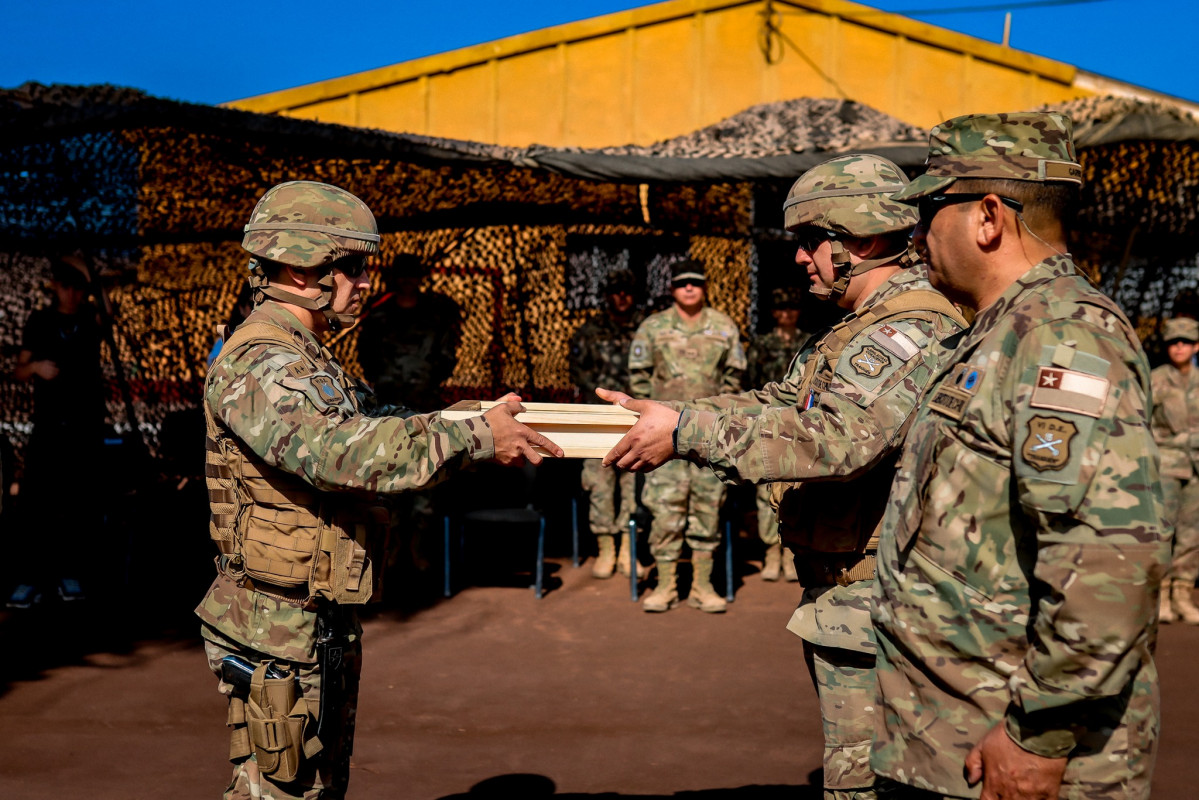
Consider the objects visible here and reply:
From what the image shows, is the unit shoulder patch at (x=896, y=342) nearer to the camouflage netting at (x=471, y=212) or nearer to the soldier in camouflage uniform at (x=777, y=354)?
the camouflage netting at (x=471, y=212)

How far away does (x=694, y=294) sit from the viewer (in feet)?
22.6

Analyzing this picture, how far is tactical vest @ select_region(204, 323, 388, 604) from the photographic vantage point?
2668 millimetres

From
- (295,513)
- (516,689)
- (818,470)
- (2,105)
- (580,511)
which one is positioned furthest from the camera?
(580,511)

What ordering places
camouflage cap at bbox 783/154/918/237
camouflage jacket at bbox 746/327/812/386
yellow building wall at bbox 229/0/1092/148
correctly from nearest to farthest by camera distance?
1. camouflage cap at bbox 783/154/918/237
2. camouflage jacket at bbox 746/327/812/386
3. yellow building wall at bbox 229/0/1092/148

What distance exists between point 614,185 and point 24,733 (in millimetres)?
Answer: 5020

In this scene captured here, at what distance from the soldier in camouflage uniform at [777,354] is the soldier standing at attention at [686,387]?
84cm

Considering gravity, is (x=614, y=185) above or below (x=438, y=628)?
above

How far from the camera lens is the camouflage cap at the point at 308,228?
8.97 ft

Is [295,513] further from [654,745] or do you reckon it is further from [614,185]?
[614,185]

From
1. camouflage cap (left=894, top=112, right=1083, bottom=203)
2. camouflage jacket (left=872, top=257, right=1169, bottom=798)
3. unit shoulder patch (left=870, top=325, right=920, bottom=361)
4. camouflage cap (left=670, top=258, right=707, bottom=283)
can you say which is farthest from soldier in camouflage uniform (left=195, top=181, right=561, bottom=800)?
camouflage cap (left=670, top=258, right=707, bottom=283)

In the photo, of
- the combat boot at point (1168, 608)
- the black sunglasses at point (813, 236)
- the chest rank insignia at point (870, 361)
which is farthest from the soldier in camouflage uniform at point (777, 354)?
the chest rank insignia at point (870, 361)

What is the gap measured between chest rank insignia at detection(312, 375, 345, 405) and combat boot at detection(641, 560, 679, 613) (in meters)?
4.49

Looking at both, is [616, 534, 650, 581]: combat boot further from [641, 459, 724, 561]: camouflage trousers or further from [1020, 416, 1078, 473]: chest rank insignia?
[1020, 416, 1078, 473]: chest rank insignia

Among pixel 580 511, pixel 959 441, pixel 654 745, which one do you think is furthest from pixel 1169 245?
pixel 959 441
